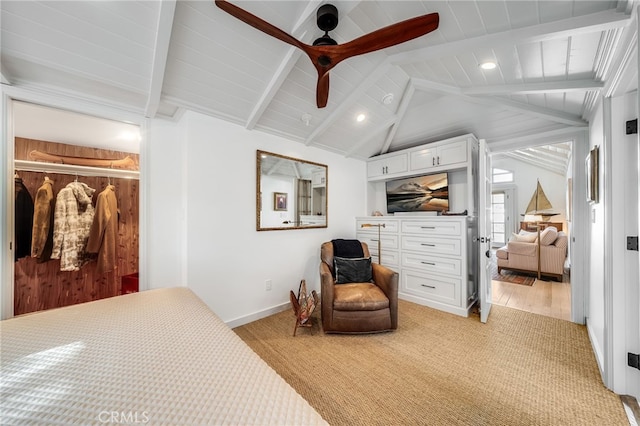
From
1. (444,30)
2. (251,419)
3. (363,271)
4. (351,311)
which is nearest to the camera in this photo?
(251,419)

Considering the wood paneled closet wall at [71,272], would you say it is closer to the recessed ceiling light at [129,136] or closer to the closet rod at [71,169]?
the closet rod at [71,169]

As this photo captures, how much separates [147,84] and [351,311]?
8.82ft

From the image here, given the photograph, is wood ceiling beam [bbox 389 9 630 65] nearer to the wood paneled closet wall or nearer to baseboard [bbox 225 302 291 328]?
baseboard [bbox 225 302 291 328]

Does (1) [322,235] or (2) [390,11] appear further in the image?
(1) [322,235]

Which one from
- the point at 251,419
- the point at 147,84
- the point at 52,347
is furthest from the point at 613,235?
the point at 147,84

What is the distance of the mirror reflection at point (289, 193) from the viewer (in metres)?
2.72

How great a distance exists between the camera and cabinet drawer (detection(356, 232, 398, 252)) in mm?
3359

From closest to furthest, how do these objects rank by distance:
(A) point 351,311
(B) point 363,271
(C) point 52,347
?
(C) point 52,347
(A) point 351,311
(B) point 363,271

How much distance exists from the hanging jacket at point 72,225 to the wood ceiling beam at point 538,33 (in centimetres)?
381

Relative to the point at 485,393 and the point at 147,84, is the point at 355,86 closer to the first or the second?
the point at 147,84

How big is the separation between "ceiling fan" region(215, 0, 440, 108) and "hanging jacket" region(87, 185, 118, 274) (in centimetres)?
267

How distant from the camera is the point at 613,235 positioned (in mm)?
1570

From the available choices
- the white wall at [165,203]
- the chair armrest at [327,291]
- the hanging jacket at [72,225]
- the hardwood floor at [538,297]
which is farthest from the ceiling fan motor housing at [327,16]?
the hardwood floor at [538,297]

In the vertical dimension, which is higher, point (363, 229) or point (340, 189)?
point (340, 189)
